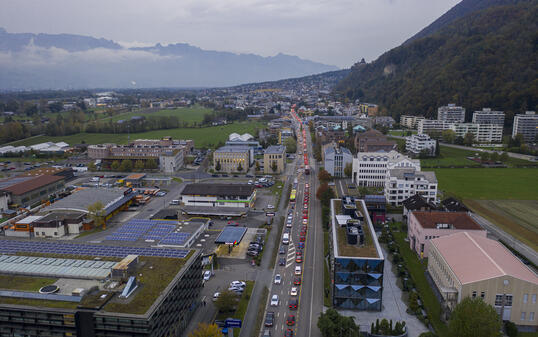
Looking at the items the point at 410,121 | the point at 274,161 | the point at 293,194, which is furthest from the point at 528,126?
the point at 293,194

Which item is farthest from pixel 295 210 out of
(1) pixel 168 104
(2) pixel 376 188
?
(1) pixel 168 104

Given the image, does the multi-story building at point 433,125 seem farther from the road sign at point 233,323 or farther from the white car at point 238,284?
the road sign at point 233,323

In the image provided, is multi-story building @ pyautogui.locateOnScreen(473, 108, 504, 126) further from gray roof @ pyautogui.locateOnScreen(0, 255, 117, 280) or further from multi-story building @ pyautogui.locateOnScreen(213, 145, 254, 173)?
gray roof @ pyautogui.locateOnScreen(0, 255, 117, 280)

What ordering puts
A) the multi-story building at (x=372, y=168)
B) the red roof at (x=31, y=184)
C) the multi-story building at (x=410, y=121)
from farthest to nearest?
the multi-story building at (x=410, y=121), the multi-story building at (x=372, y=168), the red roof at (x=31, y=184)

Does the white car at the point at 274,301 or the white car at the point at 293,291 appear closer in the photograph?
the white car at the point at 274,301

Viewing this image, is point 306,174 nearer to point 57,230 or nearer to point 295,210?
point 295,210

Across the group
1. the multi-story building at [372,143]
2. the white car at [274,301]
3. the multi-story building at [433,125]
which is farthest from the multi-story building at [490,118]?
the white car at [274,301]
